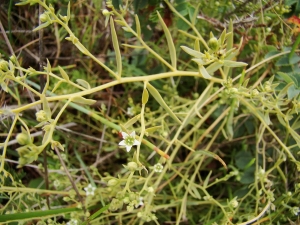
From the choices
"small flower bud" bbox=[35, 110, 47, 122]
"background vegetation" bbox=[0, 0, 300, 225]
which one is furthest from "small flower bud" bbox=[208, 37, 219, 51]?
"small flower bud" bbox=[35, 110, 47, 122]

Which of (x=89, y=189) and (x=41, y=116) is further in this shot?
(x=89, y=189)

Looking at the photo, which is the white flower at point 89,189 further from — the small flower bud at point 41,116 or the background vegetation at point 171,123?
the small flower bud at point 41,116

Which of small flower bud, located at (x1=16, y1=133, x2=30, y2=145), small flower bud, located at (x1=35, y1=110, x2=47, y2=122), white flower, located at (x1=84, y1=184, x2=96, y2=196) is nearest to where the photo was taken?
small flower bud, located at (x1=16, y1=133, x2=30, y2=145)

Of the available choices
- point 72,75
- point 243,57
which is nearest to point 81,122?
point 72,75

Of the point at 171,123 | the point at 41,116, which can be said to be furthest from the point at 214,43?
the point at 171,123

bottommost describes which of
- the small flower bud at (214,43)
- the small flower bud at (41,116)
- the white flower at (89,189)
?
the white flower at (89,189)

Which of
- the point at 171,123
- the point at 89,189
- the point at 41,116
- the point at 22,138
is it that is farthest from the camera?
the point at 171,123

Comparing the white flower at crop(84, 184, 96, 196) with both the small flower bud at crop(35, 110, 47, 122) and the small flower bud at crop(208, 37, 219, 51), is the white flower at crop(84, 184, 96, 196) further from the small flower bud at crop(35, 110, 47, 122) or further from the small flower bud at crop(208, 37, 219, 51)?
the small flower bud at crop(208, 37, 219, 51)

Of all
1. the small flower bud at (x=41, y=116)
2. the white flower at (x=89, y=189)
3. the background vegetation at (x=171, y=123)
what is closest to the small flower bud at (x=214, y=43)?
the background vegetation at (x=171, y=123)

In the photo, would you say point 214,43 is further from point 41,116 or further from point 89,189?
point 89,189
